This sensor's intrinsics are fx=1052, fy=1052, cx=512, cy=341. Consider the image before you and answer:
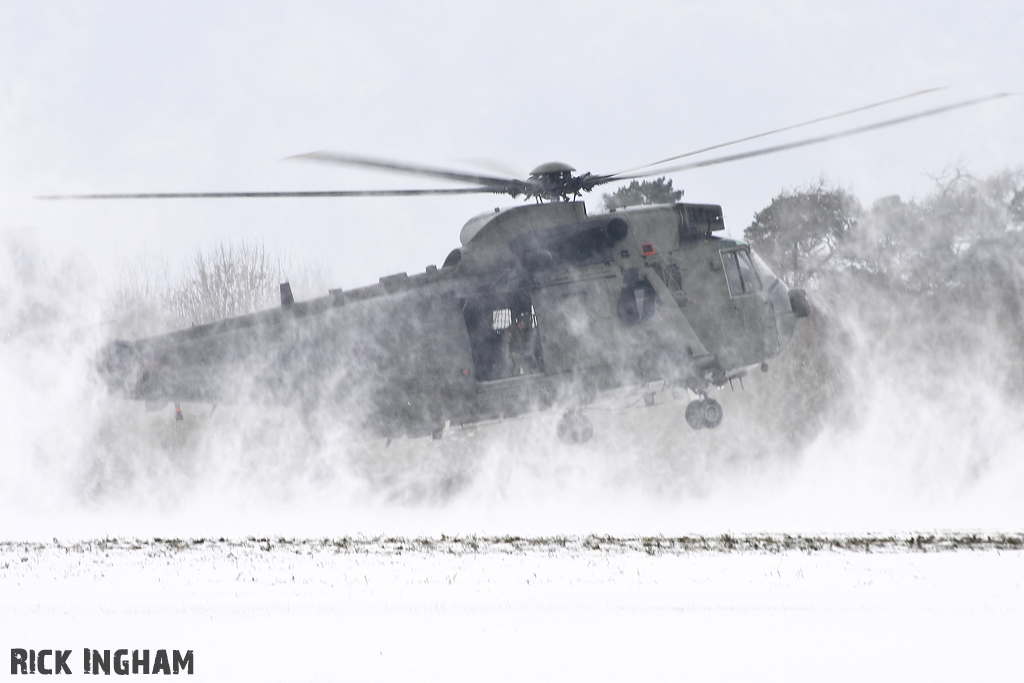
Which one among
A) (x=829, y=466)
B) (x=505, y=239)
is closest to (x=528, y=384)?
(x=505, y=239)

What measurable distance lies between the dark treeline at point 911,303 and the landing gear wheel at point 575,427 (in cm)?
1541

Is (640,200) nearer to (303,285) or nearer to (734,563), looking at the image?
(303,285)

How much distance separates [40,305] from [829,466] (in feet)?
54.2

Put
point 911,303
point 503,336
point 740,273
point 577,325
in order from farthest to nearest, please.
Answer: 1. point 911,303
2. point 740,273
3. point 503,336
4. point 577,325

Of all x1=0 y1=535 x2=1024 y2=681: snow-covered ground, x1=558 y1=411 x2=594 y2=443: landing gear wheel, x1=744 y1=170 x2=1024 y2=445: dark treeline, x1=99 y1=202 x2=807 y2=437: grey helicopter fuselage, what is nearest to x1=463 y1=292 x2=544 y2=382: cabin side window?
x1=99 y1=202 x2=807 y2=437: grey helicopter fuselage

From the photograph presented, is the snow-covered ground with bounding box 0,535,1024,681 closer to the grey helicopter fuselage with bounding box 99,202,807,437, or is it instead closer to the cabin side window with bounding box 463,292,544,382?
the grey helicopter fuselage with bounding box 99,202,807,437

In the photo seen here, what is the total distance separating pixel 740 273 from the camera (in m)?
14.5

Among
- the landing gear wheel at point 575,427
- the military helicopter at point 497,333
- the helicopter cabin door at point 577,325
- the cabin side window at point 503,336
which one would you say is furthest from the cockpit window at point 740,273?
the cabin side window at point 503,336

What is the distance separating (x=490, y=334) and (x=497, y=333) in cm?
10

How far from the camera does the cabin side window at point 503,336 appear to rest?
13750 millimetres

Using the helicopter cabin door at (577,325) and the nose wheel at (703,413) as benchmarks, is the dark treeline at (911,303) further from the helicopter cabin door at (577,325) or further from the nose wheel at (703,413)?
the helicopter cabin door at (577,325)

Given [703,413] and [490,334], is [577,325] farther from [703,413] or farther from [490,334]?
[703,413]

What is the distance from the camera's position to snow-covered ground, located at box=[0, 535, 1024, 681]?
7.90m

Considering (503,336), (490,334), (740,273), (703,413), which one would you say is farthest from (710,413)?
(490,334)
